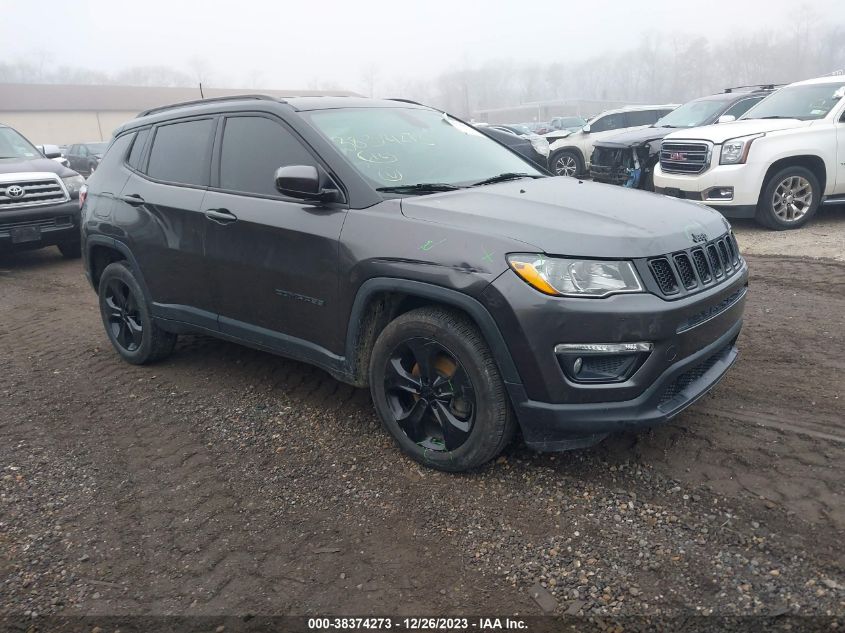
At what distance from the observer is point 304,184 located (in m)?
3.40

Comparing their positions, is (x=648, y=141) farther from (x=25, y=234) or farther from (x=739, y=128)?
(x=25, y=234)

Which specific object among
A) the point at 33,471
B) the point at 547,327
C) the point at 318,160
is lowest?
the point at 33,471

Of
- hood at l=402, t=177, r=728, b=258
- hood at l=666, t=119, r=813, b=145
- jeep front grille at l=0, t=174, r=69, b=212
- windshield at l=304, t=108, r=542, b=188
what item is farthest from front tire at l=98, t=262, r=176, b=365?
hood at l=666, t=119, r=813, b=145

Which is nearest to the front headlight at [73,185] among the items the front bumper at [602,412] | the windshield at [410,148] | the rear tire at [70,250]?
the rear tire at [70,250]

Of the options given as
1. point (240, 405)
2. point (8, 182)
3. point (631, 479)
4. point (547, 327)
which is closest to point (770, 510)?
point (631, 479)

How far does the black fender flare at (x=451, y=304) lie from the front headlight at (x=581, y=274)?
0.25 meters

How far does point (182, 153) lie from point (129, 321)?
4.57 feet

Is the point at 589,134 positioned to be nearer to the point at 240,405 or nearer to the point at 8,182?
the point at 8,182

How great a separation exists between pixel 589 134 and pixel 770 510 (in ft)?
43.6

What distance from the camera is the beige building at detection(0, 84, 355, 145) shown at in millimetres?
53438

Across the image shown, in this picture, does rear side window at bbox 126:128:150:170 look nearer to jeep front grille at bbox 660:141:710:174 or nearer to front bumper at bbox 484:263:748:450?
front bumper at bbox 484:263:748:450

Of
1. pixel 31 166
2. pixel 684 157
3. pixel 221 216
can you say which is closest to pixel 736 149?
pixel 684 157

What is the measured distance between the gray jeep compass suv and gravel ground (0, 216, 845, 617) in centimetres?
35

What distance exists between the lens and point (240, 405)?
168 inches
